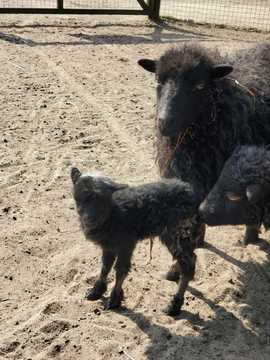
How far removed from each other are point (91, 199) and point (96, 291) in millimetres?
1024

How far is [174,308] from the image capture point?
4.52 m

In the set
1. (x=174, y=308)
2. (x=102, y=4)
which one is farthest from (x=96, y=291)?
(x=102, y=4)

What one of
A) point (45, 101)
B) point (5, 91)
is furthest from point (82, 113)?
point (5, 91)

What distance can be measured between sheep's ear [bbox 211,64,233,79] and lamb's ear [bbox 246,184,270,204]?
0.98 metres

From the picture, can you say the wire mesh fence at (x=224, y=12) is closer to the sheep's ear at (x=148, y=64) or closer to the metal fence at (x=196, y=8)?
the metal fence at (x=196, y=8)

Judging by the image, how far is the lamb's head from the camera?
4391 mm

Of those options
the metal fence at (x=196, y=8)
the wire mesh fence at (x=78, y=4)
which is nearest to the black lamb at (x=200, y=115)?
the metal fence at (x=196, y=8)

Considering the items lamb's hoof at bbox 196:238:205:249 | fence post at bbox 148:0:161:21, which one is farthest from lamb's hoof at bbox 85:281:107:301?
fence post at bbox 148:0:161:21

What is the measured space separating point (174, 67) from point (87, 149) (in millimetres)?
2678

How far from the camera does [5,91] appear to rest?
8.37 meters

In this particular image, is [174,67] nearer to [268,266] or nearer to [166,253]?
[166,253]

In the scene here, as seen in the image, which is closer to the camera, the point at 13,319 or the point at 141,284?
the point at 13,319

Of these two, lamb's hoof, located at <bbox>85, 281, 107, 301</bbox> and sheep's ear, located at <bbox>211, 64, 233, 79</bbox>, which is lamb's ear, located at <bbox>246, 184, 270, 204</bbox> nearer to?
sheep's ear, located at <bbox>211, 64, 233, 79</bbox>

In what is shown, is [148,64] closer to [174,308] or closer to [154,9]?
[174,308]
